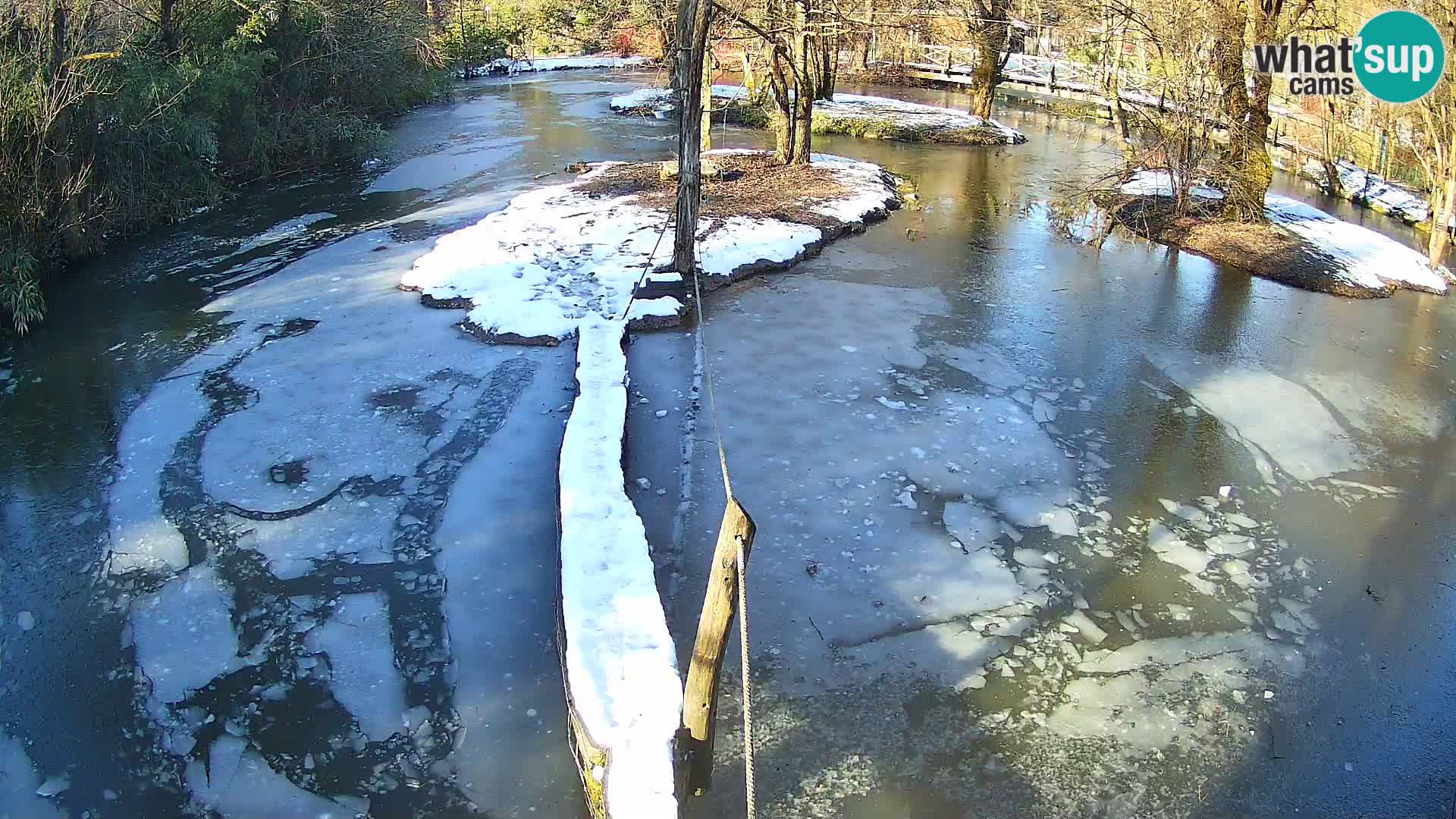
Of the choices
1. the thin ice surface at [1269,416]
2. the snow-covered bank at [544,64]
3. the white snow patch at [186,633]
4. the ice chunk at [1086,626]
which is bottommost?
the ice chunk at [1086,626]

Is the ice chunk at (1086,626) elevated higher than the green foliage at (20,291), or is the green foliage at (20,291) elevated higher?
the green foliage at (20,291)

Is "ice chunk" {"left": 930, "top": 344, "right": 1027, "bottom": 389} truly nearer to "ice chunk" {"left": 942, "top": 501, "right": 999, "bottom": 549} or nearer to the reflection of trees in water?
"ice chunk" {"left": 942, "top": 501, "right": 999, "bottom": 549}

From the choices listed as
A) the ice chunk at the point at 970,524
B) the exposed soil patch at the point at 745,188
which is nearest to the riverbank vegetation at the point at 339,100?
the exposed soil patch at the point at 745,188

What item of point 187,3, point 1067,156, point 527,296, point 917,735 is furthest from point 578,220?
point 1067,156

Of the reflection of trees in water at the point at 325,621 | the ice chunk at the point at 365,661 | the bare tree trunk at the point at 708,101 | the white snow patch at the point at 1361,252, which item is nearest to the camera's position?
the reflection of trees in water at the point at 325,621

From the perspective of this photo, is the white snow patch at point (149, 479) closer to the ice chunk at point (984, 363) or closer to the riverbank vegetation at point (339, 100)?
the riverbank vegetation at point (339, 100)

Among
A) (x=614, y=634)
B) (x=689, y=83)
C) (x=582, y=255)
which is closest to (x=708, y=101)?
(x=582, y=255)

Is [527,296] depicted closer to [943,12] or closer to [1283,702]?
[1283,702]
